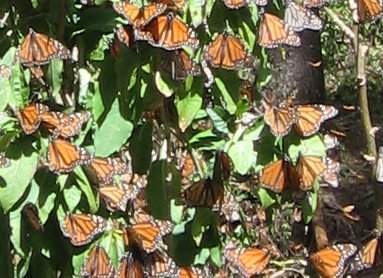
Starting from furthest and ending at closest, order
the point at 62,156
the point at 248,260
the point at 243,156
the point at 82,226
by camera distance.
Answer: the point at 248,260, the point at 243,156, the point at 82,226, the point at 62,156

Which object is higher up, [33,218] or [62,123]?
[62,123]

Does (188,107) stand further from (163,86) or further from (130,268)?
(130,268)

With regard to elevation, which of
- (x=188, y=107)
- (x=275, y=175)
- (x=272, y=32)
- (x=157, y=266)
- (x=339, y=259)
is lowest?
(x=339, y=259)

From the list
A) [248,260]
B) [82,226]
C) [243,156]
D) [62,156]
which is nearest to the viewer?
[62,156]

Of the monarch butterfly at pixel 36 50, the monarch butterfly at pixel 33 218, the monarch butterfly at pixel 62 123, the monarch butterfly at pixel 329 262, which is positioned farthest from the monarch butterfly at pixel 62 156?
→ the monarch butterfly at pixel 329 262

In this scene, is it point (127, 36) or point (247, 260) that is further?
point (247, 260)

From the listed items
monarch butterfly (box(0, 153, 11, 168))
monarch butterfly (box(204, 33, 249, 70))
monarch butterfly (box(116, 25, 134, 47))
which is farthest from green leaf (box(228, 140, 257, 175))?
monarch butterfly (box(0, 153, 11, 168))

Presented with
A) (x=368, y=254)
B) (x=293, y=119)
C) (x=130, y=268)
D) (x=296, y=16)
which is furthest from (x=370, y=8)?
(x=130, y=268)

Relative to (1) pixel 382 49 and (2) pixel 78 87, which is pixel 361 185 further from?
(2) pixel 78 87
